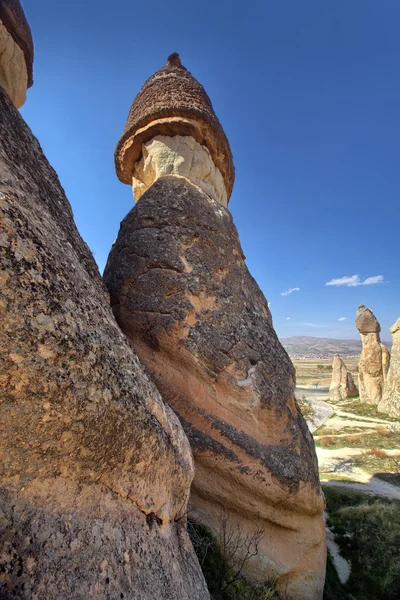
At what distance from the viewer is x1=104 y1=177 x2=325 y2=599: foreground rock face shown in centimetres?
367

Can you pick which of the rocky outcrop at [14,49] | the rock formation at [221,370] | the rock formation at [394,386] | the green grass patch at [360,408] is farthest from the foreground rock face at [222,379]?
the green grass patch at [360,408]

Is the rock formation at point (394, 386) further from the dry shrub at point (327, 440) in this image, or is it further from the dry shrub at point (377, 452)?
the dry shrub at point (377, 452)

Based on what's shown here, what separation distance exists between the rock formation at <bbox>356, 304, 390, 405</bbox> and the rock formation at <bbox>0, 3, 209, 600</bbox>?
22.3 metres

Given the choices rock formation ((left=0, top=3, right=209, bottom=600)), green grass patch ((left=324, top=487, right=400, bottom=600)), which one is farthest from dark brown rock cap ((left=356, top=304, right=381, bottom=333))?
rock formation ((left=0, top=3, right=209, bottom=600))

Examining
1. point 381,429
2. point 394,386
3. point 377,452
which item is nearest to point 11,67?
point 377,452

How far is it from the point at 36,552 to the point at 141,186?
19.5 feet

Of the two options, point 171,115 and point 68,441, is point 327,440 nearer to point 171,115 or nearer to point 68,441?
point 171,115

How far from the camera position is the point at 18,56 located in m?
3.69

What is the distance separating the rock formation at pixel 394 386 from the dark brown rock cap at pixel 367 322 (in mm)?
5156

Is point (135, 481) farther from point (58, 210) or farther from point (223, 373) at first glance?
point (58, 210)

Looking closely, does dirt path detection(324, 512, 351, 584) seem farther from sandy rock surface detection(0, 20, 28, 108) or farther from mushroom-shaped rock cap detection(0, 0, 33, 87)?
mushroom-shaped rock cap detection(0, 0, 33, 87)

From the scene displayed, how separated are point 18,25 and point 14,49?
30 centimetres

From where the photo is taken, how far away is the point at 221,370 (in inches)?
148

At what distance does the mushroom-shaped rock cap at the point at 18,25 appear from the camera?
3478 millimetres
